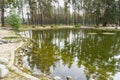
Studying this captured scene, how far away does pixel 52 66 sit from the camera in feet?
50.6

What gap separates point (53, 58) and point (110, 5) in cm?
5647

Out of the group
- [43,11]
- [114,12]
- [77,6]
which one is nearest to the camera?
[114,12]

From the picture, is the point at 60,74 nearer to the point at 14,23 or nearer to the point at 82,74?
the point at 82,74

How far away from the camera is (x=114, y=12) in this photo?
2751 inches

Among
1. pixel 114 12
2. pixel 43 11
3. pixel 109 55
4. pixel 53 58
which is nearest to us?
pixel 53 58

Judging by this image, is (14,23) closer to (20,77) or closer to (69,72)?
(69,72)

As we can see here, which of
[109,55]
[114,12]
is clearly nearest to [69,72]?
[109,55]

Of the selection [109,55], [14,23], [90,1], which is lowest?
[109,55]

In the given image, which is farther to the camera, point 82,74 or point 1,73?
point 82,74

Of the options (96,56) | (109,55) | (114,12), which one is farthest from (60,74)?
(114,12)

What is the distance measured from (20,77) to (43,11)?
6978 cm

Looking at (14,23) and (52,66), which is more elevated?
(14,23)

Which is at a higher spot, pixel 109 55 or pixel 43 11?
pixel 43 11

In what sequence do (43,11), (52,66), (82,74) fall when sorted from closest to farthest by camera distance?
(82,74)
(52,66)
(43,11)
